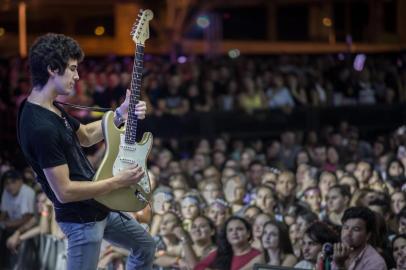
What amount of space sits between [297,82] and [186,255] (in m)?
8.17

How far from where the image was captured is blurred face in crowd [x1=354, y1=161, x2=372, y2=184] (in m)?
10.5

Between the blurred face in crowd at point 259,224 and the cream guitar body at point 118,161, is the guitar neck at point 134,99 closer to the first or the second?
the cream guitar body at point 118,161

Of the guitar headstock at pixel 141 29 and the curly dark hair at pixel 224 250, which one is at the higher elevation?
the guitar headstock at pixel 141 29

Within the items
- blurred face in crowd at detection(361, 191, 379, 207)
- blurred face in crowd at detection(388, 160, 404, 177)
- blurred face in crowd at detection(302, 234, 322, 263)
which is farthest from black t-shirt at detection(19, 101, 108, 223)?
blurred face in crowd at detection(388, 160, 404, 177)

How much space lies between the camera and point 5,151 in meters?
13.8

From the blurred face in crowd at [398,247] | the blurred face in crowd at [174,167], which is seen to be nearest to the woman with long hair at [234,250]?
the blurred face in crowd at [398,247]

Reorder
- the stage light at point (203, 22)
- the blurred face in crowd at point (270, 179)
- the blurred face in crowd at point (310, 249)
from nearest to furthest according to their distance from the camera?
the blurred face in crowd at point (310, 249)
the blurred face in crowd at point (270, 179)
the stage light at point (203, 22)

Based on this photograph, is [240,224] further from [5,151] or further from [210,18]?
[210,18]

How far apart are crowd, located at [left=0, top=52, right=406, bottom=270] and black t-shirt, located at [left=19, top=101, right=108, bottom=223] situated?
188 cm

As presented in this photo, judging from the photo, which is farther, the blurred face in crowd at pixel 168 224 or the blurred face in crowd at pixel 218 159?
the blurred face in crowd at pixel 218 159

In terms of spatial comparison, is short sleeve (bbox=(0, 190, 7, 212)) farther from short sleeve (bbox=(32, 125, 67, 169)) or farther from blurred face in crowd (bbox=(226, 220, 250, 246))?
short sleeve (bbox=(32, 125, 67, 169))

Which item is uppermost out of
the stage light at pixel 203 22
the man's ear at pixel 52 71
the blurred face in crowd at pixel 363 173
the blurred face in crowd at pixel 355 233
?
the stage light at pixel 203 22

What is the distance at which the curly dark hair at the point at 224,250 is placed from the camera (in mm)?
7820

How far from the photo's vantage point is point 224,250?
7934 millimetres
